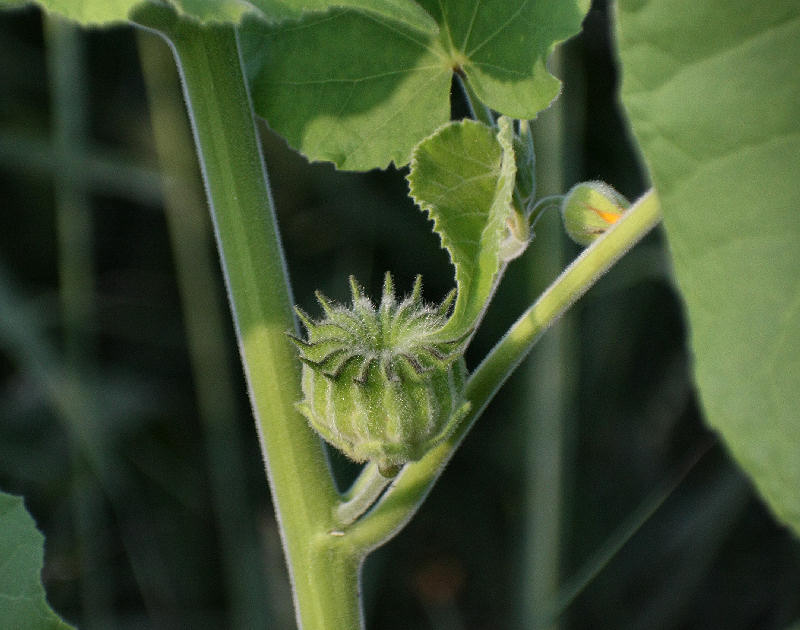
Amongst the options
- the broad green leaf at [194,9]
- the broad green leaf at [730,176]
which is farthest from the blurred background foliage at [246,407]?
the broad green leaf at [730,176]

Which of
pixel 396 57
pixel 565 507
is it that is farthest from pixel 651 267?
pixel 396 57

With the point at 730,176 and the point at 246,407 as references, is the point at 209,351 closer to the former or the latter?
the point at 246,407

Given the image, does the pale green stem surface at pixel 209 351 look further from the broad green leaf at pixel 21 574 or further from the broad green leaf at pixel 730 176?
the broad green leaf at pixel 730 176

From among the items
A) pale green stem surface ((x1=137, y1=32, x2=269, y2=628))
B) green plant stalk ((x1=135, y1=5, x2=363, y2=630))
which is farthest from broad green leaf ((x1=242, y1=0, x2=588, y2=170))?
pale green stem surface ((x1=137, y1=32, x2=269, y2=628))

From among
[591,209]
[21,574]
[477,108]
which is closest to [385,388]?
[591,209]

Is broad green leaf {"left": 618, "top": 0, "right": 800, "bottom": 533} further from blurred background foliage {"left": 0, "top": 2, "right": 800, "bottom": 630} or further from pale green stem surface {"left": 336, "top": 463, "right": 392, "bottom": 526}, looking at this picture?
blurred background foliage {"left": 0, "top": 2, "right": 800, "bottom": 630}
